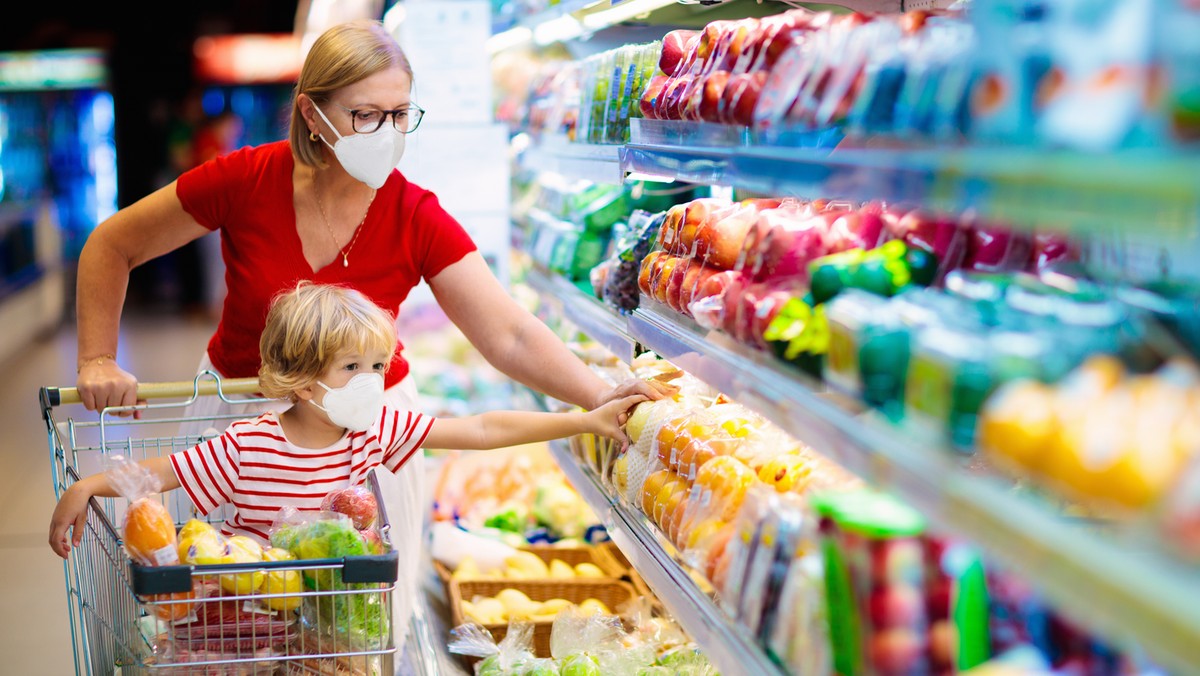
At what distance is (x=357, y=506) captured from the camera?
2.16 m

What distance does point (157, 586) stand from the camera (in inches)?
71.1

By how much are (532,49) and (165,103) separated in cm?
1340

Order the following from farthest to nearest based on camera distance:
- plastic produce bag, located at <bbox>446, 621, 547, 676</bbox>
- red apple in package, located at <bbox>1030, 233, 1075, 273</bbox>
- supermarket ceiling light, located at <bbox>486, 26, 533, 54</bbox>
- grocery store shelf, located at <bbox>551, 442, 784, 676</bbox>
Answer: supermarket ceiling light, located at <bbox>486, 26, 533, 54</bbox>
plastic produce bag, located at <bbox>446, 621, 547, 676</bbox>
grocery store shelf, located at <bbox>551, 442, 784, 676</bbox>
red apple in package, located at <bbox>1030, 233, 1075, 273</bbox>

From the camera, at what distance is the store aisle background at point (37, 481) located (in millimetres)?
3947

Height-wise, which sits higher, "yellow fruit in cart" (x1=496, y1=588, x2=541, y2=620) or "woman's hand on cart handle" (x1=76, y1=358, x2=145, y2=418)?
"woman's hand on cart handle" (x1=76, y1=358, x2=145, y2=418)

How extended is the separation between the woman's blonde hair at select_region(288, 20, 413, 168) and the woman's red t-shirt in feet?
0.68

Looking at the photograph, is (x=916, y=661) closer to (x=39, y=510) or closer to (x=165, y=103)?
(x=39, y=510)

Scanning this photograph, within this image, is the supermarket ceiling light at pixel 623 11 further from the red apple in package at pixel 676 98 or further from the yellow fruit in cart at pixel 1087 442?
the yellow fruit in cart at pixel 1087 442

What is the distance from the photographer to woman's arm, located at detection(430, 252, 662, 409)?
2.70 m

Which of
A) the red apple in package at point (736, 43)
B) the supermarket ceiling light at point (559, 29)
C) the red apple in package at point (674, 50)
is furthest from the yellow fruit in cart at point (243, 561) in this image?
the supermarket ceiling light at point (559, 29)

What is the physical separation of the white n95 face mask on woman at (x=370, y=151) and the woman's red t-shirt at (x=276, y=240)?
0.18 m

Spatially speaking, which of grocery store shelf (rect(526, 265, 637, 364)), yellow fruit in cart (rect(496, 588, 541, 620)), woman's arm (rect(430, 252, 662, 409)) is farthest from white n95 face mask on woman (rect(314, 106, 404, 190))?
yellow fruit in cart (rect(496, 588, 541, 620))

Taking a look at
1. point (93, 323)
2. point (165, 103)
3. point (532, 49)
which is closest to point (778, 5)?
point (93, 323)

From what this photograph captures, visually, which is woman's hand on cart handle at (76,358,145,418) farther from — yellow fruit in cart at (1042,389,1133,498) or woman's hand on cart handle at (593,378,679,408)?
yellow fruit in cart at (1042,389,1133,498)
